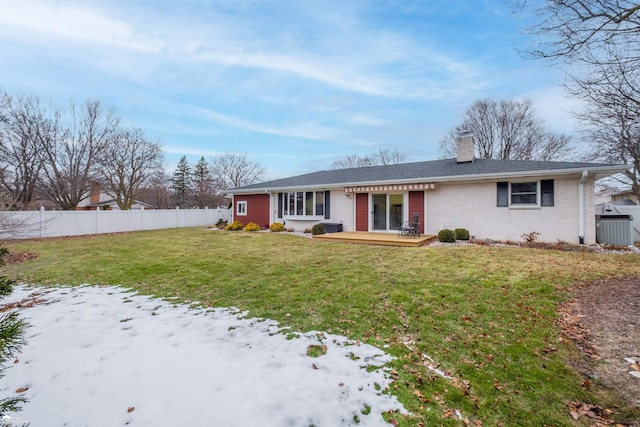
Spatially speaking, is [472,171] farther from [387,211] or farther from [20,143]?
[20,143]

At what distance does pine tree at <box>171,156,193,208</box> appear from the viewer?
1695 inches

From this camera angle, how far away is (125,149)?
25.6 m

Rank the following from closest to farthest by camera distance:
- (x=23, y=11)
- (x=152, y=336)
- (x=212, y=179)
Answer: (x=152, y=336), (x=23, y=11), (x=212, y=179)

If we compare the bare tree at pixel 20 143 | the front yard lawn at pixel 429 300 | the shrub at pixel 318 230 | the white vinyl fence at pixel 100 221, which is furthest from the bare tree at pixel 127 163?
the shrub at pixel 318 230

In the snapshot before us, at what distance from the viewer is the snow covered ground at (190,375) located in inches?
97.6

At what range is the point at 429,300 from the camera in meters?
5.21

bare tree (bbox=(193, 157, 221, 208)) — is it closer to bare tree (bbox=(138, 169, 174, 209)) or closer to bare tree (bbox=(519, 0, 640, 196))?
bare tree (bbox=(138, 169, 174, 209))

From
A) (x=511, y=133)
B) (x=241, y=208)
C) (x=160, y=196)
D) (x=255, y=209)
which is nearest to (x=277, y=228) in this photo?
(x=255, y=209)

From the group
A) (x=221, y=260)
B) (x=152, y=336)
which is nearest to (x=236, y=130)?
(x=221, y=260)

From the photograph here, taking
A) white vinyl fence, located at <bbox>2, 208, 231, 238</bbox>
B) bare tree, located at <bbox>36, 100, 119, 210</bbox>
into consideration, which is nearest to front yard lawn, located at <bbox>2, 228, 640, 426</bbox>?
white vinyl fence, located at <bbox>2, 208, 231, 238</bbox>

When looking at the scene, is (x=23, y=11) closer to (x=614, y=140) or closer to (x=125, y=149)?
(x=125, y=149)

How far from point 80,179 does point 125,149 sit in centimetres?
467

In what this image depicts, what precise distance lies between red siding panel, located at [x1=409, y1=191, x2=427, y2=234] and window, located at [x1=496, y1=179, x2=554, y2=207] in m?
3.14

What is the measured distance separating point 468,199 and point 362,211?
16.8ft
